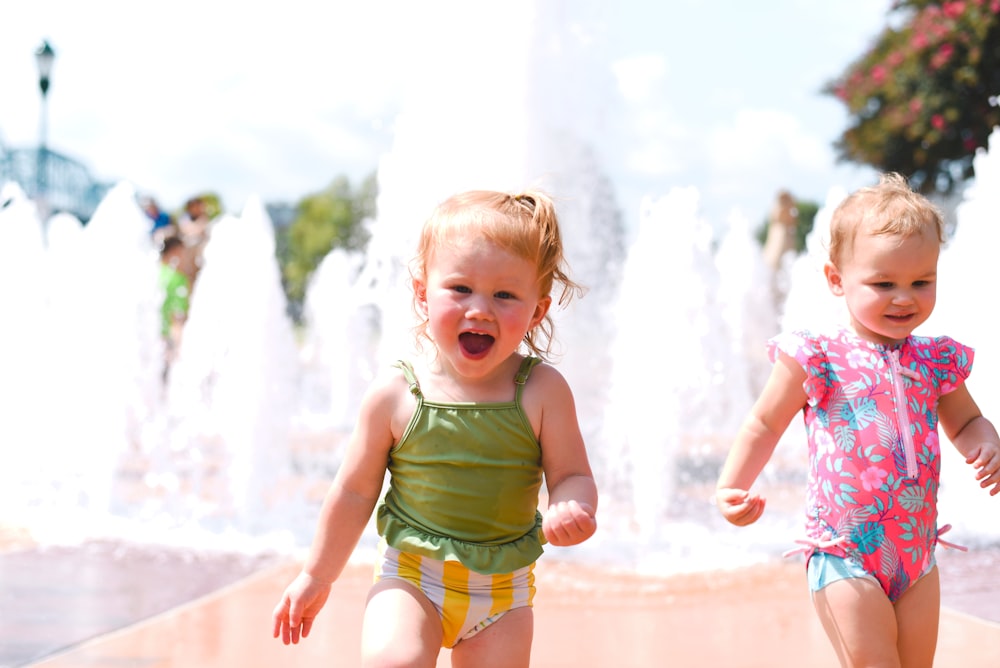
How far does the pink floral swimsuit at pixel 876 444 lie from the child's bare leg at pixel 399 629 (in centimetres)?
90

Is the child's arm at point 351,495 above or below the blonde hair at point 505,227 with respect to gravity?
below

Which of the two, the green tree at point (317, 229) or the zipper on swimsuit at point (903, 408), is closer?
the zipper on swimsuit at point (903, 408)

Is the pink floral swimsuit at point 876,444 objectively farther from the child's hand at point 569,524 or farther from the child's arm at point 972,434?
the child's hand at point 569,524

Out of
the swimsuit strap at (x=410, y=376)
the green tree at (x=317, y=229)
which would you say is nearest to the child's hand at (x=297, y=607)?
the swimsuit strap at (x=410, y=376)

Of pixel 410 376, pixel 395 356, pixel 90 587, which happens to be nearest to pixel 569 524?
pixel 410 376

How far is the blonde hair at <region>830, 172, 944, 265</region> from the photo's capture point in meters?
2.52

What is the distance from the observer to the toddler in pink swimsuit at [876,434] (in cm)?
242

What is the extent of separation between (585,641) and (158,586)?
6.61 ft

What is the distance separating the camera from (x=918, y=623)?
7.95 ft

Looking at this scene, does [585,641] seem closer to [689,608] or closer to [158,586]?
[689,608]

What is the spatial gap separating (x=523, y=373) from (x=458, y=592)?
48 centimetres

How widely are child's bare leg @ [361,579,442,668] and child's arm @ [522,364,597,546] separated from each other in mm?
314

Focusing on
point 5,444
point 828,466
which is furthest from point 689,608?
point 5,444

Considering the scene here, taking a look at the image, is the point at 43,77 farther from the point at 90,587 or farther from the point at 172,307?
the point at 90,587
